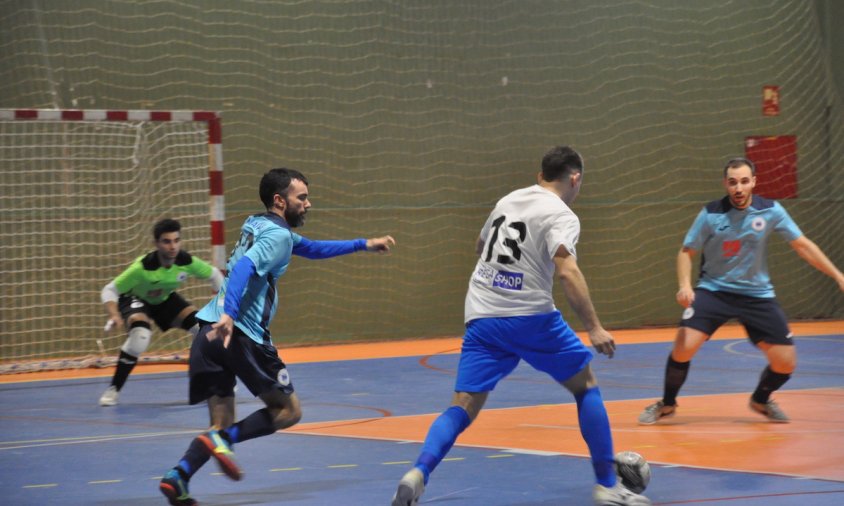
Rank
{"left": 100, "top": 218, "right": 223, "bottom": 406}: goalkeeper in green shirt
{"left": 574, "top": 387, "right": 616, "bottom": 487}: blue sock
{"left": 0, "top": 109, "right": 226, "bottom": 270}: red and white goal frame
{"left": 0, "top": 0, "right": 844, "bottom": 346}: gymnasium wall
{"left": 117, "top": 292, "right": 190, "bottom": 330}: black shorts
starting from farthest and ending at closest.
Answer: {"left": 0, "top": 0, "right": 844, "bottom": 346}: gymnasium wall
{"left": 0, "top": 109, "right": 226, "bottom": 270}: red and white goal frame
{"left": 117, "top": 292, "right": 190, "bottom": 330}: black shorts
{"left": 100, "top": 218, "right": 223, "bottom": 406}: goalkeeper in green shirt
{"left": 574, "top": 387, "right": 616, "bottom": 487}: blue sock

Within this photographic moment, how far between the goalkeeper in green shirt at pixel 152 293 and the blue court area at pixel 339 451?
0.46 m

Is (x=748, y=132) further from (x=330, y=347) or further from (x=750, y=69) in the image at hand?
(x=330, y=347)

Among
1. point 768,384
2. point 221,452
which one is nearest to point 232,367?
point 221,452

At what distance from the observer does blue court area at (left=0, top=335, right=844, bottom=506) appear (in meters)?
6.04

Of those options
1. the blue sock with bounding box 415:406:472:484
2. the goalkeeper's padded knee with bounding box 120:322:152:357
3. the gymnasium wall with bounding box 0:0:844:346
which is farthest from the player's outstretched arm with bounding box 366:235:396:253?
the gymnasium wall with bounding box 0:0:844:346

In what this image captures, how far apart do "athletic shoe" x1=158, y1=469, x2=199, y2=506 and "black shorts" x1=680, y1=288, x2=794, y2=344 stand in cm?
410

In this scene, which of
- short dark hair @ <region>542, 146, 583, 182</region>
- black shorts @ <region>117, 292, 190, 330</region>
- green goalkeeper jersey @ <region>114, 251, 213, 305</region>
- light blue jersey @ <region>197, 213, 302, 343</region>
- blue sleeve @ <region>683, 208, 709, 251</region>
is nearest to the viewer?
short dark hair @ <region>542, 146, 583, 182</region>

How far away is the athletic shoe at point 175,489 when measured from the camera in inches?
221

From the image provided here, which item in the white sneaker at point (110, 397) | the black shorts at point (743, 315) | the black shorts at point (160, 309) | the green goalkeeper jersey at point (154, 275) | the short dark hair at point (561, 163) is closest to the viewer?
the short dark hair at point (561, 163)

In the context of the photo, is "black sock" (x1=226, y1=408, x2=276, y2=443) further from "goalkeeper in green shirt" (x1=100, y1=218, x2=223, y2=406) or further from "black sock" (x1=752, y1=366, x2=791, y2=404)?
"goalkeeper in green shirt" (x1=100, y1=218, x2=223, y2=406)

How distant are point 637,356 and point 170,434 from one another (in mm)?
6100

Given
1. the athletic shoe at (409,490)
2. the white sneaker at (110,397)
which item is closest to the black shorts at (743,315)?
the athletic shoe at (409,490)

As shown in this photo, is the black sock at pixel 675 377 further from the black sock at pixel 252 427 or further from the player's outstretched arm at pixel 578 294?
the black sock at pixel 252 427

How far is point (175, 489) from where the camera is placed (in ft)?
18.4
